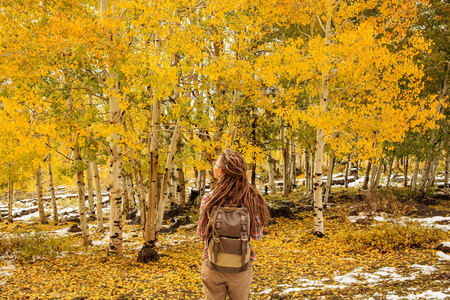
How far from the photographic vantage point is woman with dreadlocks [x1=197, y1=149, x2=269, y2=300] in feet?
7.77

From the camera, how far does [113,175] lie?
311 inches

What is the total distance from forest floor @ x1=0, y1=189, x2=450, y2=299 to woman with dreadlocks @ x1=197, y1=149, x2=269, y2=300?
2932 mm

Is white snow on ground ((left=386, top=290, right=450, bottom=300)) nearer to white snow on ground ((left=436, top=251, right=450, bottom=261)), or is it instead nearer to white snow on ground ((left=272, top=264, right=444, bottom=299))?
white snow on ground ((left=272, top=264, right=444, bottom=299))

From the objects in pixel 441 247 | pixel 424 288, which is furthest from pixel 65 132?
pixel 441 247

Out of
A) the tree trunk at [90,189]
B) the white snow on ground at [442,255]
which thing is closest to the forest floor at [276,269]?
the white snow on ground at [442,255]

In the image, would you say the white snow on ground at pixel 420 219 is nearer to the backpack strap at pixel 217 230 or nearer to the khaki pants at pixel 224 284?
the khaki pants at pixel 224 284

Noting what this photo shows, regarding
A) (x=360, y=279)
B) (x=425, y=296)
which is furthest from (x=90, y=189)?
(x=425, y=296)

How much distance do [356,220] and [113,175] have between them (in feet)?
30.9

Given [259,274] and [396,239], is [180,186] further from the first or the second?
[396,239]

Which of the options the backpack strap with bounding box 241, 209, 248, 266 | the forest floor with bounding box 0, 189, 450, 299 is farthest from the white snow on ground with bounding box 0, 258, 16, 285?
→ the backpack strap with bounding box 241, 209, 248, 266

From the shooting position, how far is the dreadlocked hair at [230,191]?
7.75 feet

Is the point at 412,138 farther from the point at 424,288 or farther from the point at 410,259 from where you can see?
the point at 424,288

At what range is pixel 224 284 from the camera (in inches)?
95.3

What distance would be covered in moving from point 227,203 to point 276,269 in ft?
17.2
